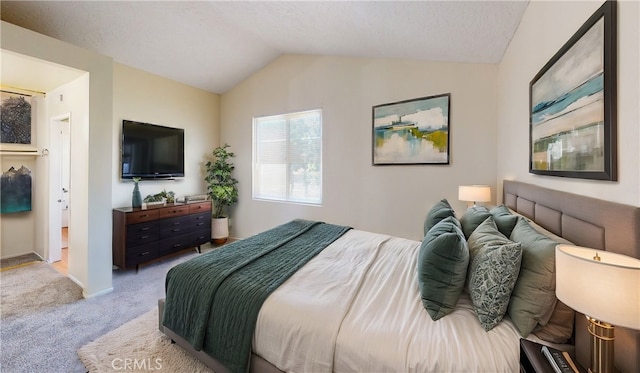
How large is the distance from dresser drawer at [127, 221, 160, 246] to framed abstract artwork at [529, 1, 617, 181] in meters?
4.16

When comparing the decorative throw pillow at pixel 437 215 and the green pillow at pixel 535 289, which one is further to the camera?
the decorative throw pillow at pixel 437 215

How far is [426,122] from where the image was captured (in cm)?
319

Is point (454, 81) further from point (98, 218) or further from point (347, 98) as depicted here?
point (98, 218)

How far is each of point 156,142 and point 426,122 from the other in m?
3.85

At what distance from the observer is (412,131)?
3.28 metres

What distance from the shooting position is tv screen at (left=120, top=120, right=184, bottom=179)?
3.54 metres

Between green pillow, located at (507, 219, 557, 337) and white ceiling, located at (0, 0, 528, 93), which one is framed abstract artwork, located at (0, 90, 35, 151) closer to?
white ceiling, located at (0, 0, 528, 93)

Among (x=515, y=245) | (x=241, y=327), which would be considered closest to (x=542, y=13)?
(x=515, y=245)

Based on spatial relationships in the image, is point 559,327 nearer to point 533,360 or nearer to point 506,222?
point 533,360

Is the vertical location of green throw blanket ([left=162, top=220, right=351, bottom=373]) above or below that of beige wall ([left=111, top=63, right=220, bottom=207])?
below

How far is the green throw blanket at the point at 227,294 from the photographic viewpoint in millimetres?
1392

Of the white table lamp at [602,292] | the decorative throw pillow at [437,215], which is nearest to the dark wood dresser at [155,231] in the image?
the decorative throw pillow at [437,215]

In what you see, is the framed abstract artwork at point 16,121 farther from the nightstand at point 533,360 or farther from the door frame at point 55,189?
the nightstand at point 533,360

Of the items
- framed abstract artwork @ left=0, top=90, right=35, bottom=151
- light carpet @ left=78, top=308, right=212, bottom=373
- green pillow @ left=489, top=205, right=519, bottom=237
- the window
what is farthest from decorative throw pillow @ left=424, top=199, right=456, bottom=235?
framed abstract artwork @ left=0, top=90, right=35, bottom=151
